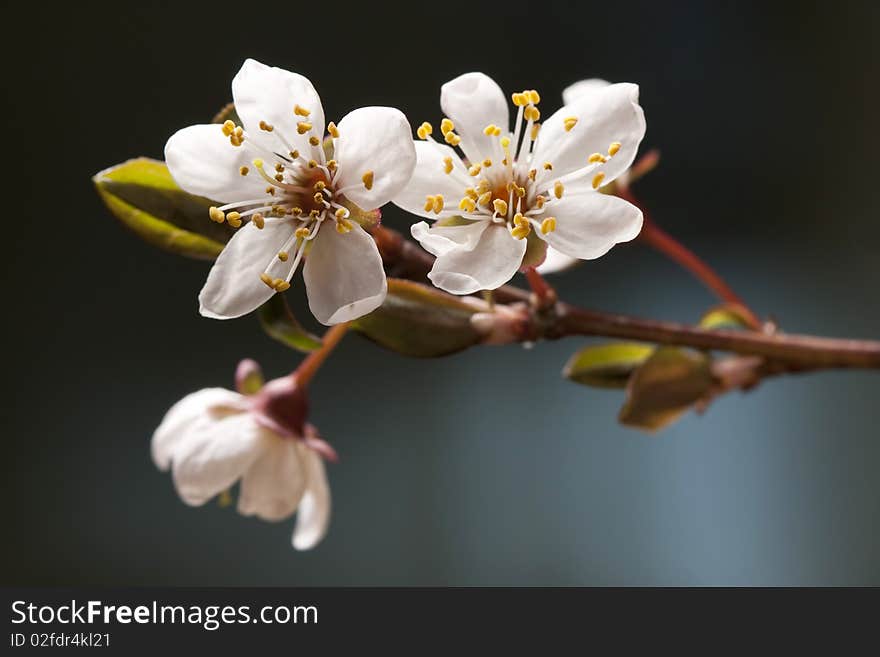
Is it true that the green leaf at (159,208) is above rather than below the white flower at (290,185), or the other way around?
above

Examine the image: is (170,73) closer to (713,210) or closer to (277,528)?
(277,528)

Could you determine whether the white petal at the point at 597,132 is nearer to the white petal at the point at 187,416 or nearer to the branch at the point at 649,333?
the branch at the point at 649,333

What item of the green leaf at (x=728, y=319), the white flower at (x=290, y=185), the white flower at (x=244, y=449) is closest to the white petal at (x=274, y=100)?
A: the white flower at (x=290, y=185)

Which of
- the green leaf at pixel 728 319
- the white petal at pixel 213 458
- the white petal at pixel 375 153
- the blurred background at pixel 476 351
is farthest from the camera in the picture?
the blurred background at pixel 476 351

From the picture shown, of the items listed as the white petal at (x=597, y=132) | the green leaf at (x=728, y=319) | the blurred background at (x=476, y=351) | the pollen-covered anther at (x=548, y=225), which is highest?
the blurred background at (x=476, y=351)

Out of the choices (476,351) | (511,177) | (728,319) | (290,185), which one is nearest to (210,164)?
(290,185)

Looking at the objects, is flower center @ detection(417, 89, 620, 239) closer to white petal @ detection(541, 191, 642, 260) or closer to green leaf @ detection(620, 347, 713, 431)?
white petal @ detection(541, 191, 642, 260)

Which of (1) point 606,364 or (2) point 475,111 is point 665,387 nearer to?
(1) point 606,364
